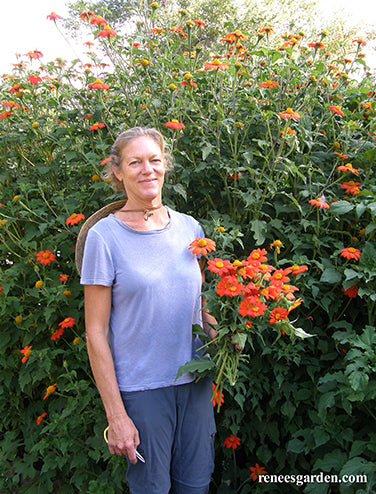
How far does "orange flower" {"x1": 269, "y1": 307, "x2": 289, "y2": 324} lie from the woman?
13.5 inches

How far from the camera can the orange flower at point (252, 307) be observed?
1.18m

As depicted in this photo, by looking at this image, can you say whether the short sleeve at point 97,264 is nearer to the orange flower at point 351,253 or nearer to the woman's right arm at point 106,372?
the woman's right arm at point 106,372

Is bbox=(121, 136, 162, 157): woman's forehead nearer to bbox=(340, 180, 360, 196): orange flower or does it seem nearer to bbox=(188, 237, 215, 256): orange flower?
bbox=(188, 237, 215, 256): orange flower

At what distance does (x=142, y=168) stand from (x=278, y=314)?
697 mm

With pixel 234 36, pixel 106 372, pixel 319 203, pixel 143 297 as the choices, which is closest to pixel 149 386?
pixel 106 372

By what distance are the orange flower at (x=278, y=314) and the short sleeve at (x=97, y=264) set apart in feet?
1.78

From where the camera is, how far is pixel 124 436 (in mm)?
1338

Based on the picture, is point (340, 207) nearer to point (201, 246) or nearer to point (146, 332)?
point (201, 246)

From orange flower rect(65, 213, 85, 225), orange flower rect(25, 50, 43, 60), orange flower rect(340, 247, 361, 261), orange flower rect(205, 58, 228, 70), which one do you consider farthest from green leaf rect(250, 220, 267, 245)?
orange flower rect(25, 50, 43, 60)

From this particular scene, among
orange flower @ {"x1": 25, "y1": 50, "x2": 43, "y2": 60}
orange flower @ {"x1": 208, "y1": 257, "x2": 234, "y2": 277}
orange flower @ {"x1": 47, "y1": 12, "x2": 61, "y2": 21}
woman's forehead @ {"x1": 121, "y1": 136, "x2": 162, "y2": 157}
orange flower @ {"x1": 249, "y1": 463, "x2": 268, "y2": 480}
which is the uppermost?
orange flower @ {"x1": 47, "y1": 12, "x2": 61, "y2": 21}

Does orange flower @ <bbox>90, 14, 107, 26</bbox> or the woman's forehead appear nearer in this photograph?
the woman's forehead

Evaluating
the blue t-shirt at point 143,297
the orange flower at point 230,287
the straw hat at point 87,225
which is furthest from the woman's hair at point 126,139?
the orange flower at point 230,287

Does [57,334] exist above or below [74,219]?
below

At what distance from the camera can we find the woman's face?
1457 millimetres
